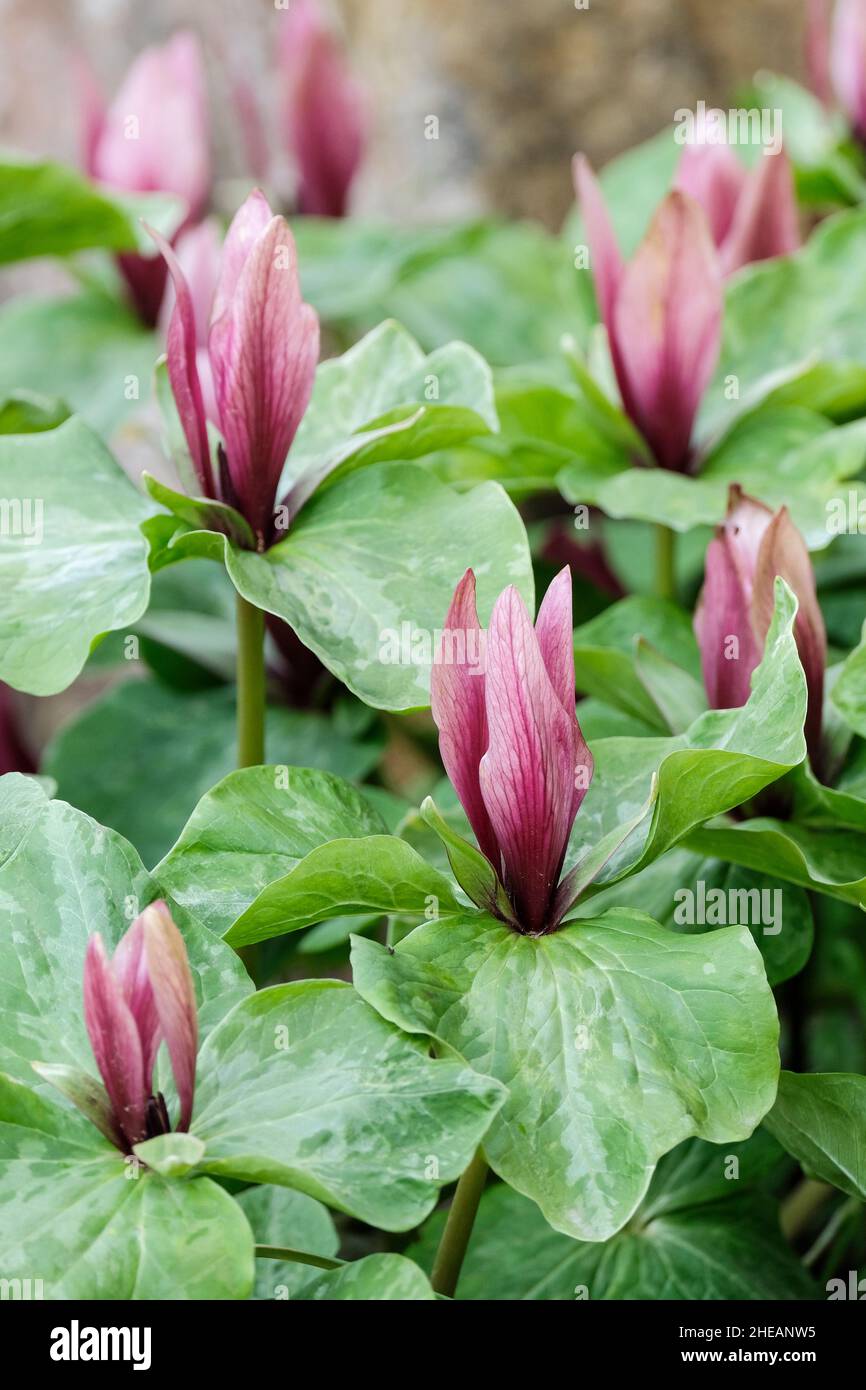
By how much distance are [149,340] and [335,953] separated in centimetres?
61

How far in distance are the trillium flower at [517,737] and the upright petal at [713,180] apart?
0.55 m

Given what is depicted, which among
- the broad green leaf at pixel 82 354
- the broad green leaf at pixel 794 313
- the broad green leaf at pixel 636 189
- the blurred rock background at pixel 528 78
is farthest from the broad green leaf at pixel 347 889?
the blurred rock background at pixel 528 78

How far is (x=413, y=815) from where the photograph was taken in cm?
60

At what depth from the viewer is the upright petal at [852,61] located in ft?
3.86

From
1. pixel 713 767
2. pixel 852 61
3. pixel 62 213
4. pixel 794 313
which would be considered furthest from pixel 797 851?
pixel 852 61

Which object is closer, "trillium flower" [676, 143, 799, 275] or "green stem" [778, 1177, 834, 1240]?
"green stem" [778, 1177, 834, 1240]

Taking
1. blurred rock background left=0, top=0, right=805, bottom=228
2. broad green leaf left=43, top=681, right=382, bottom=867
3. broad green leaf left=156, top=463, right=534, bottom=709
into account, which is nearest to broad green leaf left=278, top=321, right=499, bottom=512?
broad green leaf left=156, top=463, right=534, bottom=709

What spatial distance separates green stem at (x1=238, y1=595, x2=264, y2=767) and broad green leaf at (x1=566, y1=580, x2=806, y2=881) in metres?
0.18

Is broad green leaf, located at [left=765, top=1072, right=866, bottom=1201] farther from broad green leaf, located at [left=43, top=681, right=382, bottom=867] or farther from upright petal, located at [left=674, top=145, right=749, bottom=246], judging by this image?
upright petal, located at [left=674, top=145, right=749, bottom=246]

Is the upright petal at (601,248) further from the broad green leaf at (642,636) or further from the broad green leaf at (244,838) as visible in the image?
the broad green leaf at (244,838)

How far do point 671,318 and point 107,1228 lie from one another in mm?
579

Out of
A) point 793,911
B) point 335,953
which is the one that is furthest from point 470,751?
point 335,953

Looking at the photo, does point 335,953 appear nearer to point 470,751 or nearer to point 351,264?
point 470,751

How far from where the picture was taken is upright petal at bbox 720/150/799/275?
96 centimetres
